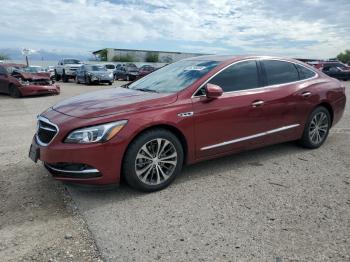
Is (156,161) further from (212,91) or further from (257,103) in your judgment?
(257,103)

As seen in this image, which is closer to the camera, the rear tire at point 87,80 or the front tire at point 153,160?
the front tire at point 153,160

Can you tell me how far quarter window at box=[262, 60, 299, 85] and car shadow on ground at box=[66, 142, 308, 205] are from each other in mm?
1148

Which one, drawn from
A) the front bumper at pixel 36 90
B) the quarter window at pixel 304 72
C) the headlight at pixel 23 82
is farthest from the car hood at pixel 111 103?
the headlight at pixel 23 82

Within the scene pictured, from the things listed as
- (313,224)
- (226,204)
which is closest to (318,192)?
(313,224)

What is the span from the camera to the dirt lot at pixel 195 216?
300 cm

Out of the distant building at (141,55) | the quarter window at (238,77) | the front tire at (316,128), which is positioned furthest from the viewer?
the distant building at (141,55)

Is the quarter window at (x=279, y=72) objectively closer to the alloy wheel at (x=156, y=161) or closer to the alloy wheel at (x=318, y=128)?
the alloy wheel at (x=318, y=128)

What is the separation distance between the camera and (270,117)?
5109 mm

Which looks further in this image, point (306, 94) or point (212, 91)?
point (306, 94)

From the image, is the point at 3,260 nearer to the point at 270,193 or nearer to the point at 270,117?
the point at 270,193

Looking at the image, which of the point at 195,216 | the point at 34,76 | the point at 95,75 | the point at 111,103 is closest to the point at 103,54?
the point at 95,75

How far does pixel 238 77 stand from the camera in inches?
194

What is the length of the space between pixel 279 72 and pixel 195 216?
2.91 m

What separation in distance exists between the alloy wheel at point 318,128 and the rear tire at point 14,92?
1348 cm
